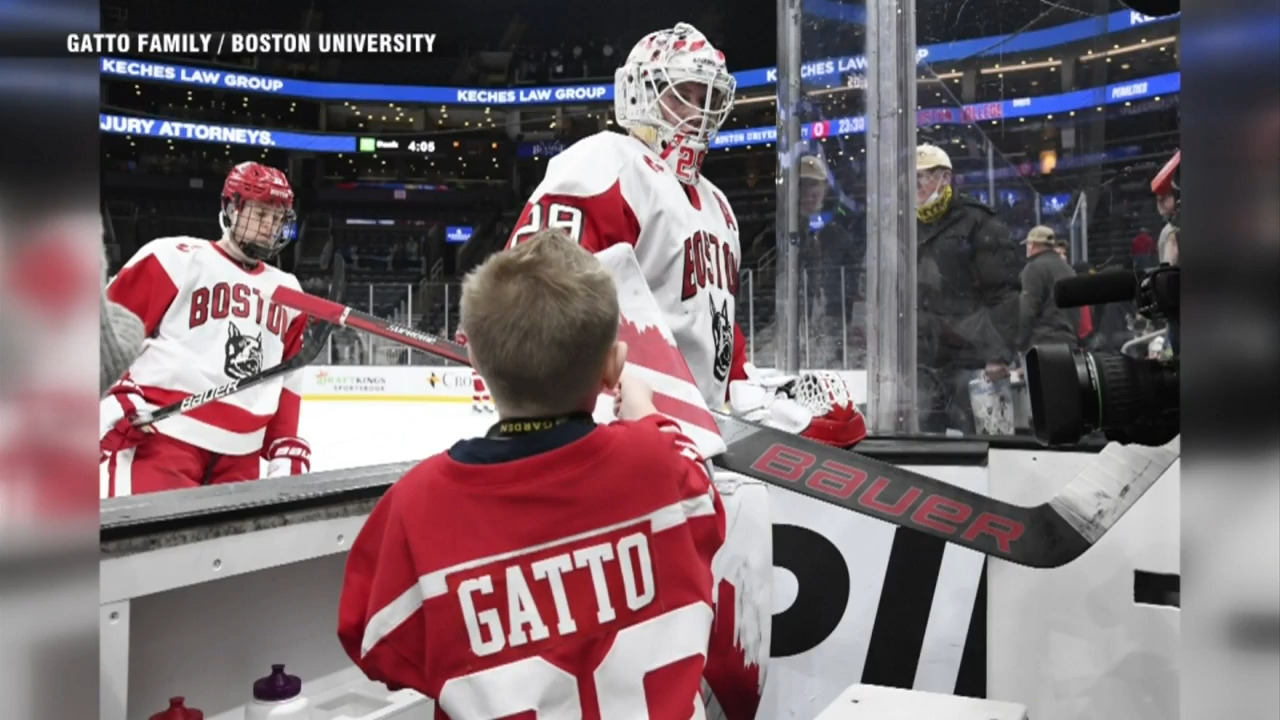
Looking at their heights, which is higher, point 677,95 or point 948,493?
point 677,95

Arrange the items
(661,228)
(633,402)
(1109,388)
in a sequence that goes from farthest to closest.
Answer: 1. (661,228)
2. (633,402)
3. (1109,388)

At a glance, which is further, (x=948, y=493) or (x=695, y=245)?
(x=695, y=245)

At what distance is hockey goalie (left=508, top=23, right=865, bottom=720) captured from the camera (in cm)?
163

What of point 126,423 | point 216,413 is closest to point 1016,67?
point 216,413

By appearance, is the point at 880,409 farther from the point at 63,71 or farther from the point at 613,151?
the point at 63,71

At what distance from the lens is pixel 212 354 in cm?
295

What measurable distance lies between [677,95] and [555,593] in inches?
43.5

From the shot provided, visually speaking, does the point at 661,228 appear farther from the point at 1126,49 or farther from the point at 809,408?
the point at 1126,49

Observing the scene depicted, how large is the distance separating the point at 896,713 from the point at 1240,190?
52.2 inches

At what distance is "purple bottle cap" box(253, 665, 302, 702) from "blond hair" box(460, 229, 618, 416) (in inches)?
26.7

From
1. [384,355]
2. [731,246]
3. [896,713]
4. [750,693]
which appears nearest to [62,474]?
[896,713]

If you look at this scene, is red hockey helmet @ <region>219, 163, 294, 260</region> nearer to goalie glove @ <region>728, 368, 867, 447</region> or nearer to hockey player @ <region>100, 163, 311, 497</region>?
hockey player @ <region>100, 163, 311, 497</region>

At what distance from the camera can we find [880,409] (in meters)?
2.77

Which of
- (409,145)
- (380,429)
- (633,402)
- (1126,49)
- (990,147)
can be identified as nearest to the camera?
(633,402)
